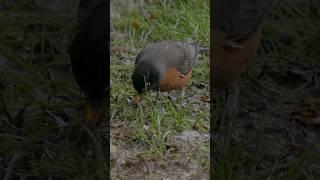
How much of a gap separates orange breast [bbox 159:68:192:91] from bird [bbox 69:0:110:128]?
0.12m

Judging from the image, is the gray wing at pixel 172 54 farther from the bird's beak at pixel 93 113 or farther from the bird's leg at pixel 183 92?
the bird's beak at pixel 93 113

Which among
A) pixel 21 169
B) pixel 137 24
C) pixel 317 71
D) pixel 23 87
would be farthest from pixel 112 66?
pixel 317 71

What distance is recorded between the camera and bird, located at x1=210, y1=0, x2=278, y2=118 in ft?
4.77

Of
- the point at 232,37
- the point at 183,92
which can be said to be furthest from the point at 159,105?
the point at 232,37

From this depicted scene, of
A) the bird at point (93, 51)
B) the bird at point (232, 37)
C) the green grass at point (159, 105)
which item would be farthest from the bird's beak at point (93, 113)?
the bird at point (232, 37)

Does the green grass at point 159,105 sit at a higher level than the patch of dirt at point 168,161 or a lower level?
higher

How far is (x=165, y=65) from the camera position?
4.48ft

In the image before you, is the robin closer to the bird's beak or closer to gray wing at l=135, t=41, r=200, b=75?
gray wing at l=135, t=41, r=200, b=75

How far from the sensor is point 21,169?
1651 mm

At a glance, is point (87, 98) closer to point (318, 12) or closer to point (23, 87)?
point (23, 87)

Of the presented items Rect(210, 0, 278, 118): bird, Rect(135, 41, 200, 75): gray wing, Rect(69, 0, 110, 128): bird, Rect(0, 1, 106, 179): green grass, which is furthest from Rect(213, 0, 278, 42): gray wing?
Rect(0, 1, 106, 179): green grass

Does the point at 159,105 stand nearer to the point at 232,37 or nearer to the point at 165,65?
the point at 165,65

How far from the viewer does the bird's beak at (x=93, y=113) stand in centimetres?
154

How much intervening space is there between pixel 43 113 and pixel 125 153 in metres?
0.56
